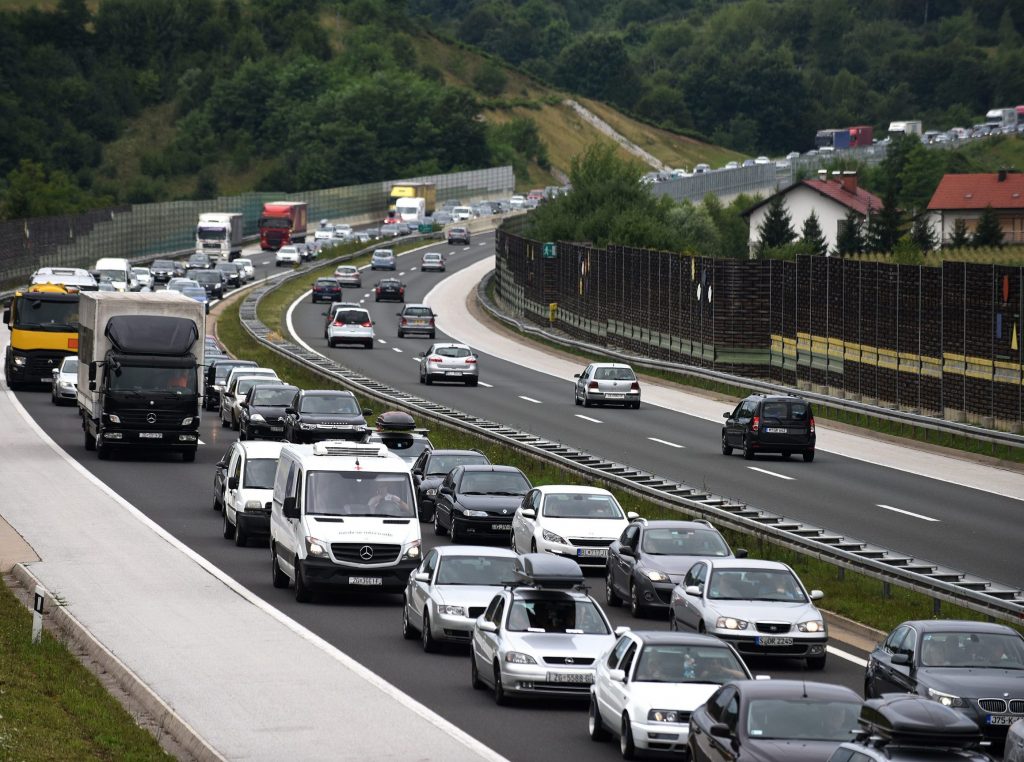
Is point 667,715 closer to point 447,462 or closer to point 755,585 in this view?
point 755,585

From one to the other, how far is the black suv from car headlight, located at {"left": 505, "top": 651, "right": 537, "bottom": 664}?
26.8m

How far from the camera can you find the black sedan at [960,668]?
1797 cm

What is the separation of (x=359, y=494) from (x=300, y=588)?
1.68 meters

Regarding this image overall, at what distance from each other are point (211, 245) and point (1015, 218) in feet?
204

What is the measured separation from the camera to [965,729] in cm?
1321

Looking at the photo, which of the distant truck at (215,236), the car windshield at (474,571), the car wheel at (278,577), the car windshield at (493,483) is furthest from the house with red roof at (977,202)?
the car windshield at (474,571)

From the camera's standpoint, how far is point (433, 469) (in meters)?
38.5

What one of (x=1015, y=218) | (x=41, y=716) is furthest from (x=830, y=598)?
(x=1015, y=218)

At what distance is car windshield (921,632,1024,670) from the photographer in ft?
62.5

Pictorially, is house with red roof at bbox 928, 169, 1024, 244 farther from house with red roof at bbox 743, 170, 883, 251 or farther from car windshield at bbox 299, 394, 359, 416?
car windshield at bbox 299, 394, 359, 416

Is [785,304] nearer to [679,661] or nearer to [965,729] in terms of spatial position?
[679,661]

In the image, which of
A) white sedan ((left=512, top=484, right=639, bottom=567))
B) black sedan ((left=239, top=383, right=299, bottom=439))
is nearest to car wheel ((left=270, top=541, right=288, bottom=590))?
white sedan ((left=512, top=484, right=639, bottom=567))

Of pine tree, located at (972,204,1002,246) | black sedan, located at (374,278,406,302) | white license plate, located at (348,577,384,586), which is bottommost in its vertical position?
black sedan, located at (374,278,406,302)


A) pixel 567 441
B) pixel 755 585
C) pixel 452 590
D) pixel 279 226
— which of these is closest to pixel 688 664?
pixel 755 585
